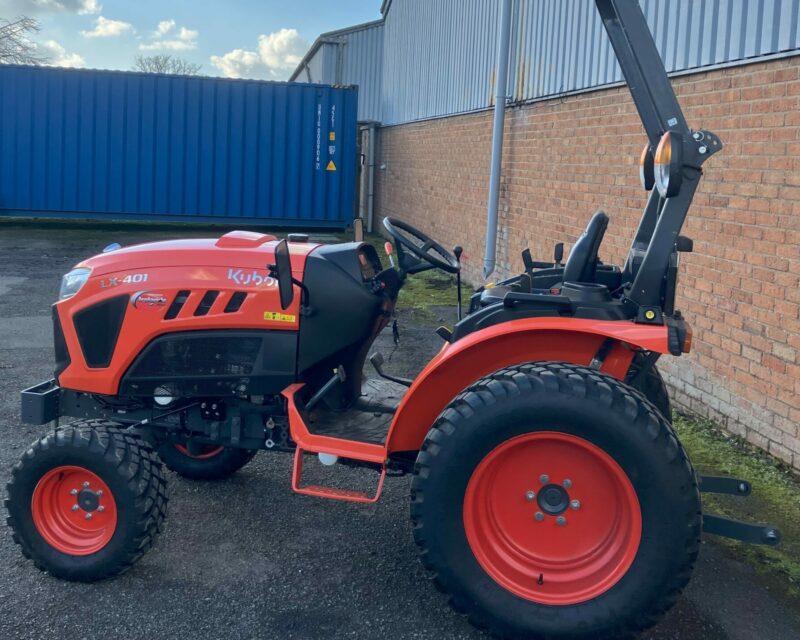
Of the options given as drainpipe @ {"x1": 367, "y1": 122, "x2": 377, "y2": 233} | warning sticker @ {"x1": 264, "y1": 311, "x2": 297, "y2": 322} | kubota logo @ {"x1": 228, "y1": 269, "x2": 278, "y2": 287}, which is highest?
drainpipe @ {"x1": 367, "y1": 122, "x2": 377, "y2": 233}

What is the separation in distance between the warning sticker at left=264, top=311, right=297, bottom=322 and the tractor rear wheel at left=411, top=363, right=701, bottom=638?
0.86 m

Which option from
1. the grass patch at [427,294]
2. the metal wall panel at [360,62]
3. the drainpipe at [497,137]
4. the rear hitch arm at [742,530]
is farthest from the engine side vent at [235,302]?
the metal wall panel at [360,62]

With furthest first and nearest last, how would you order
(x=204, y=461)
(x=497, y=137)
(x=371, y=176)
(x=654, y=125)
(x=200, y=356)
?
(x=371, y=176) < (x=497, y=137) < (x=204, y=461) < (x=200, y=356) < (x=654, y=125)

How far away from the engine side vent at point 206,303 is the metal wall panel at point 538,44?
3461 mm

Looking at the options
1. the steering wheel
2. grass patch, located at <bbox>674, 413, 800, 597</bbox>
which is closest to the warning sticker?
the steering wheel

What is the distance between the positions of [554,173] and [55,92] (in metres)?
11.8

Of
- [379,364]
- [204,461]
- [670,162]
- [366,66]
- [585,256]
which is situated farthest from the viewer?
[366,66]

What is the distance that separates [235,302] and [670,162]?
1.78m

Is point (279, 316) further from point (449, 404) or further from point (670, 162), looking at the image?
point (670, 162)

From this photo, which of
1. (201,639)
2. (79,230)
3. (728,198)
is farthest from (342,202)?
(201,639)

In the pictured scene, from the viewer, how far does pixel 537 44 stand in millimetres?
8633

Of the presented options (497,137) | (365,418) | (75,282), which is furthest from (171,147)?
(365,418)

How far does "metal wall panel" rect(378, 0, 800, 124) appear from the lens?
5094 millimetres

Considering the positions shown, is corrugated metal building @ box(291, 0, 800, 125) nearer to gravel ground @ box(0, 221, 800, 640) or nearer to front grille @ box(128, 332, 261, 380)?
gravel ground @ box(0, 221, 800, 640)
